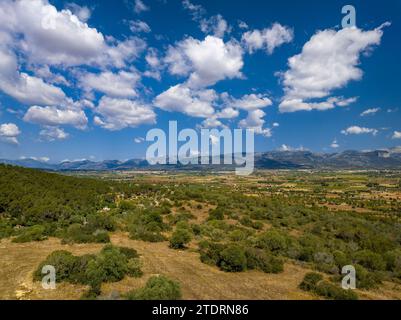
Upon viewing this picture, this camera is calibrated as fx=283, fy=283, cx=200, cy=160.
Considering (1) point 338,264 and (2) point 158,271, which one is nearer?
(2) point 158,271

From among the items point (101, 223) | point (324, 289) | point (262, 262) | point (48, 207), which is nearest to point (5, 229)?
point (48, 207)

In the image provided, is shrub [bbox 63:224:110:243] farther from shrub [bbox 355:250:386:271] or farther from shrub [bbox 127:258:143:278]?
shrub [bbox 355:250:386:271]

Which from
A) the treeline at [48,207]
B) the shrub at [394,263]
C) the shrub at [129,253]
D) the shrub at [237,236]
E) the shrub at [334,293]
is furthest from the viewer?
the shrub at [237,236]

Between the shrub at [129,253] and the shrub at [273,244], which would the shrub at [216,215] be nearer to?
the shrub at [273,244]

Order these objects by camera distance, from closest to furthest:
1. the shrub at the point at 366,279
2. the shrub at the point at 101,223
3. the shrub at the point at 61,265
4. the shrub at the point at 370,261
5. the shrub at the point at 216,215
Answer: the shrub at the point at 61,265
the shrub at the point at 366,279
the shrub at the point at 370,261
the shrub at the point at 101,223
the shrub at the point at 216,215

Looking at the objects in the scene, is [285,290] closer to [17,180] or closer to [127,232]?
[127,232]

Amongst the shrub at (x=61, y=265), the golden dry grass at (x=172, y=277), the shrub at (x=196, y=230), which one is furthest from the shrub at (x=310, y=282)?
the shrub at (x=196, y=230)
